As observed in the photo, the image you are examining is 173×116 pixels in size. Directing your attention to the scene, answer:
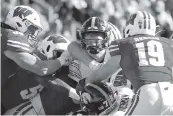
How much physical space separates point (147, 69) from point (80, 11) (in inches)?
296

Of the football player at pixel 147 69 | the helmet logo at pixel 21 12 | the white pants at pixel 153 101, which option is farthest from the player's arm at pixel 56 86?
the white pants at pixel 153 101

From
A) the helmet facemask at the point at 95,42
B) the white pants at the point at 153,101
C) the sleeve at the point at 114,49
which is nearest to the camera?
the white pants at the point at 153,101

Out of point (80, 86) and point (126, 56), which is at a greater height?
point (126, 56)

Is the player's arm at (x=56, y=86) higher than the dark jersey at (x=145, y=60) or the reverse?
the reverse

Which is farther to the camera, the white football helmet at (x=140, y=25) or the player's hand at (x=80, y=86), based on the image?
the player's hand at (x=80, y=86)

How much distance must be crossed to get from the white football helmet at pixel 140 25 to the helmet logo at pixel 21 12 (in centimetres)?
Answer: 125

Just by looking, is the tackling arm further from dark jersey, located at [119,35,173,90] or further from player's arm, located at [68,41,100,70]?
dark jersey, located at [119,35,173,90]

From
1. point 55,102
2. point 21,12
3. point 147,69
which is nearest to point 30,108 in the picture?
point 55,102

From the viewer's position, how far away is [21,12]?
5.94 m

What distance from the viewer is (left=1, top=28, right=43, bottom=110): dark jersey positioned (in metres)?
5.61

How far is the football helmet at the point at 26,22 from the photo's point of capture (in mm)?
5891

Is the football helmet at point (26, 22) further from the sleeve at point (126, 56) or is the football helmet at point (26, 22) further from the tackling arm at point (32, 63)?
the sleeve at point (126, 56)

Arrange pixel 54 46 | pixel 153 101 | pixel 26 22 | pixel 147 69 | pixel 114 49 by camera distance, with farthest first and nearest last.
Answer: pixel 54 46 → pixel 26 22 → pixel 114 49 → pixel 147 69 → pixel 153 101

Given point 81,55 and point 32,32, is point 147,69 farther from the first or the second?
point 32,32
